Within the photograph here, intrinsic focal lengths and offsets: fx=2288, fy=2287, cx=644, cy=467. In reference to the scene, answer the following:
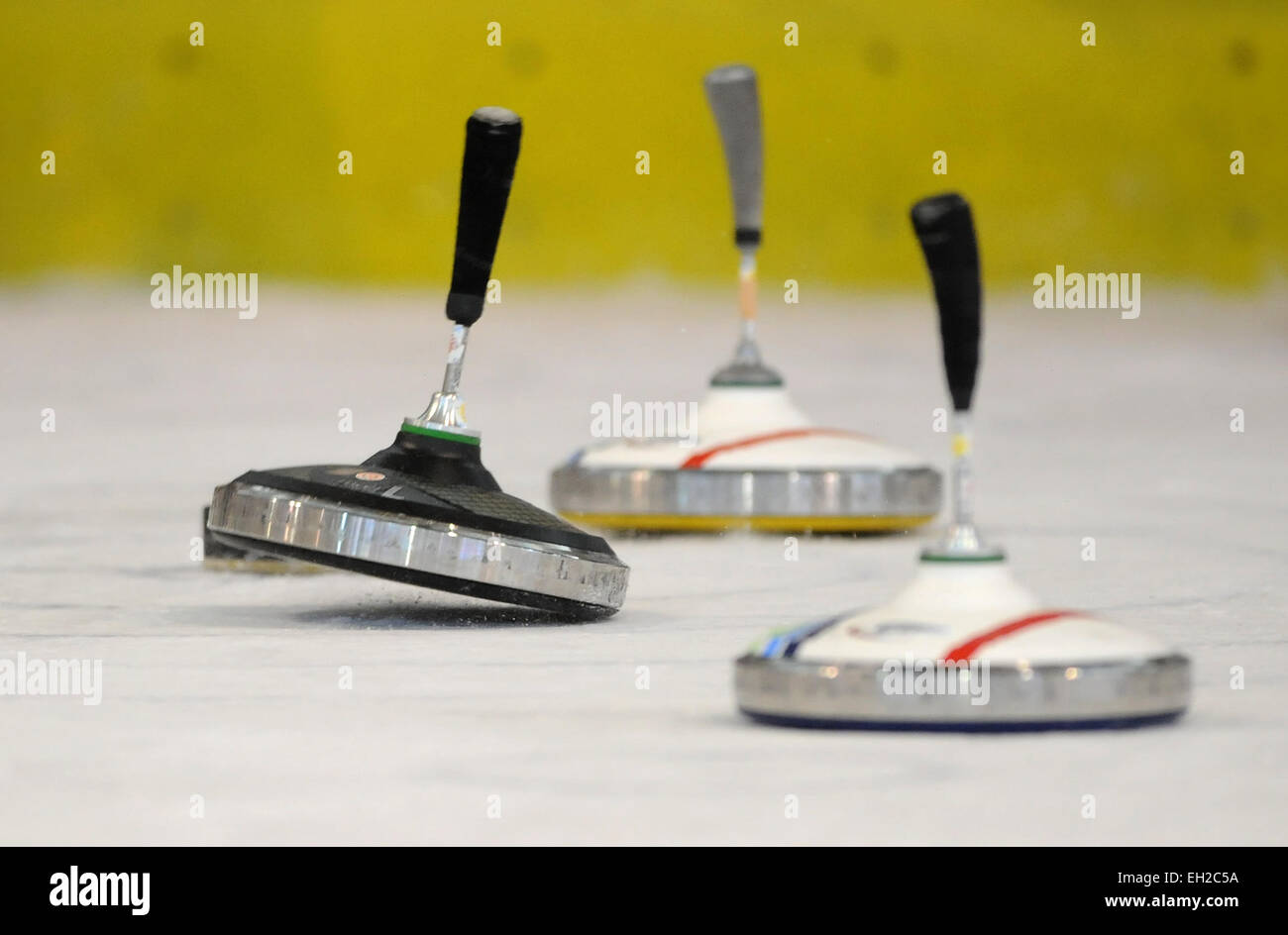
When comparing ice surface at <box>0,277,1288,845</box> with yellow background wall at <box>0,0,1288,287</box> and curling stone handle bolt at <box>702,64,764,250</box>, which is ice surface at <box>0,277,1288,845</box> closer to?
yellow background wall at <box>0,0,1288,287</box>

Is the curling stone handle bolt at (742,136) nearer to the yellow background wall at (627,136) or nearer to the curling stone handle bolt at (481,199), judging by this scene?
the curling stone handle bolt at (481,199)

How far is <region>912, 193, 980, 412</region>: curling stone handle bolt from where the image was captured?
218cm

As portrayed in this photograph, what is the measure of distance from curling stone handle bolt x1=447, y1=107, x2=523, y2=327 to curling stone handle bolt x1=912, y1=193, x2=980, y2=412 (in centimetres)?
88

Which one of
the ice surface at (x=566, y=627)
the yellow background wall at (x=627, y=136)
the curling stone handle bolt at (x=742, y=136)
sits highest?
the yellow background wall at (x=627, y=136)

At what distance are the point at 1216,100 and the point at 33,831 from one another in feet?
25.3

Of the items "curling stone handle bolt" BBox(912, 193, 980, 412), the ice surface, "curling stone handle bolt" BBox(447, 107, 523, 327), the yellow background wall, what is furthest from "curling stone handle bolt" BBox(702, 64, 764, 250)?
the yellow background wall

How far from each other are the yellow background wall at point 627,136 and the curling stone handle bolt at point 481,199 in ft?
18.3

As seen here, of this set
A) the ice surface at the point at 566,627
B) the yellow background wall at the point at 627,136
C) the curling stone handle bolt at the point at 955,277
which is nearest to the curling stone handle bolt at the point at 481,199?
the ice surface at the point at 566,627

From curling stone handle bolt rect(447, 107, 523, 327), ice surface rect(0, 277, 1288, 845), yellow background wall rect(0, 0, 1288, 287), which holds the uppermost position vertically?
yellow background wall rect(0, 0, 1288, 287)

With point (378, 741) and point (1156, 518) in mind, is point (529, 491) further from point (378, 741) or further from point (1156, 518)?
point (378, 741)

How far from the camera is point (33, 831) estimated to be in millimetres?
1821

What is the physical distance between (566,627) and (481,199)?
594 mm

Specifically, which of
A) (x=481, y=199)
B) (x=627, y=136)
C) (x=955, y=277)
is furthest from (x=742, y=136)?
(x=627, y=136)

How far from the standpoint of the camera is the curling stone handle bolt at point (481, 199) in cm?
297
